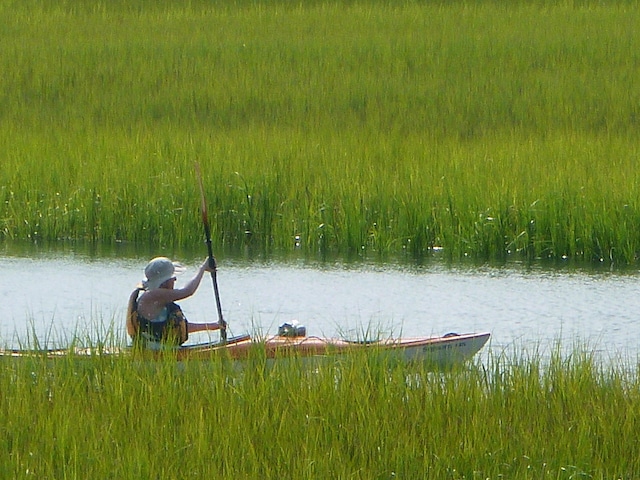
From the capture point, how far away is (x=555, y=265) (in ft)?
41.2

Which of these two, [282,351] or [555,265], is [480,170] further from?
[282,351]

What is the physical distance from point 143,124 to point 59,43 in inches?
226

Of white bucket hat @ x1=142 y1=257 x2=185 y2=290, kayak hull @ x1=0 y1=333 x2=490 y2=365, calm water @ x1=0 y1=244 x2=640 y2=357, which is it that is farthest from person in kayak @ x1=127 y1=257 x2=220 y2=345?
calm water @ x1=0 y1=244 x2=640 y2=357

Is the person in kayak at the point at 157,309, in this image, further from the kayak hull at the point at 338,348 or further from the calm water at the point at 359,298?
the calm water at the point at 359,298

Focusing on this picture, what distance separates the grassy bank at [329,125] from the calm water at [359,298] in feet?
2.47

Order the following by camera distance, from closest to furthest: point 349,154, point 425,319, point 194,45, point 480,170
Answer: point 425,319 → point 480,170 → point 349,154 → point 194,45

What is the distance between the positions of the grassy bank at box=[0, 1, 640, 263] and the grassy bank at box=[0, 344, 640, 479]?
6561mm

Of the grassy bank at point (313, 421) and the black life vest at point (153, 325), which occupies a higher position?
the black life vest at point (153, 325)

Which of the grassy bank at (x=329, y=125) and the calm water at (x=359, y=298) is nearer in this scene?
the calm water at (x=359, y=298)

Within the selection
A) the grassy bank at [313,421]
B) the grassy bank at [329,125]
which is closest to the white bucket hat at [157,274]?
the grassy bank at [313,421]

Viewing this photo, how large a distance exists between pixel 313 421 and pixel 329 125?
12.3 meters

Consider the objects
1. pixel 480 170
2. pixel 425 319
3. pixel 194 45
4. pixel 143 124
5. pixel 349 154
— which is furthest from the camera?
pixel 194 45

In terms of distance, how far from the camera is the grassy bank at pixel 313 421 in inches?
217

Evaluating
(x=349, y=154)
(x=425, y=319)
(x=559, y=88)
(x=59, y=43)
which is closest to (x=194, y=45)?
(x=59, y=43)
